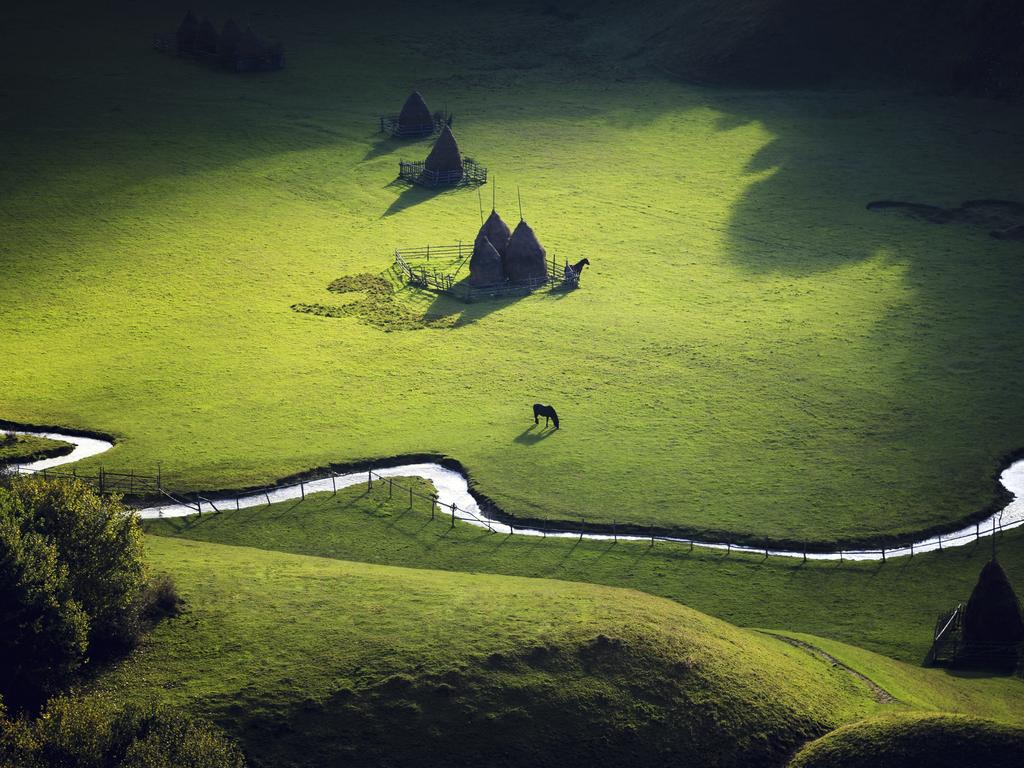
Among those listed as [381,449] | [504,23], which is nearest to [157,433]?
[381,449]

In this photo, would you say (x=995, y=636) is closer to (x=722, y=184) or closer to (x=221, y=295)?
(x=221, y=295)

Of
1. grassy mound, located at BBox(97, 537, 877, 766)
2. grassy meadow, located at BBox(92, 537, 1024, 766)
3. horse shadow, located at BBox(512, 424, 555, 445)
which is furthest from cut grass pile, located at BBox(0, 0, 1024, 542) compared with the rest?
grassy mound, located at BBox(97, 537, 877, 766)

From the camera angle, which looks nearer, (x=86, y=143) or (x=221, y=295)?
(x=221, y=295)

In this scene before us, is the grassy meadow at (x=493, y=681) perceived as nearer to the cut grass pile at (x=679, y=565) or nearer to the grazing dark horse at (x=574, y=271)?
the cut grass pile at (x=679, y=565)

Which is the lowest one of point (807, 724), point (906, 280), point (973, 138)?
→ point (807, 724)

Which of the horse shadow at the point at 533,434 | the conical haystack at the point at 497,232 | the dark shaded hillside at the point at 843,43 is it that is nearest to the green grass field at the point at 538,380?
the horse shadow at the point at 533,434

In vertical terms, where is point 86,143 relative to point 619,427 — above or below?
above
